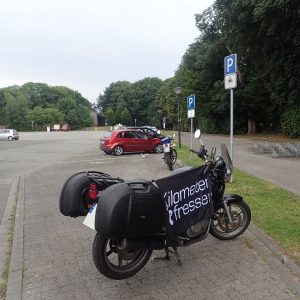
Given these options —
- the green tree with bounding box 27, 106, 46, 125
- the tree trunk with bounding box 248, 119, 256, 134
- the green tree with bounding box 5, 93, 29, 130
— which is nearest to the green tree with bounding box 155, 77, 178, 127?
the tree trunk with bounding box 248, 119, 256, 134

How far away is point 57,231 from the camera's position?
20.4 feet

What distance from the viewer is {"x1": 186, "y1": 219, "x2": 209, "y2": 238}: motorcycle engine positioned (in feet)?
15.0

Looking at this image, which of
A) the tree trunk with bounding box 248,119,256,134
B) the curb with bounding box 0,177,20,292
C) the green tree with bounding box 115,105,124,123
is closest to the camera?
the curb with bounding box 0,177,20,292

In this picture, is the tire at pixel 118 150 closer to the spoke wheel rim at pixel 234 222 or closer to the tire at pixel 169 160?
the tire at pixel 169 160

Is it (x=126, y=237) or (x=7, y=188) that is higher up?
(x=126, y=237)

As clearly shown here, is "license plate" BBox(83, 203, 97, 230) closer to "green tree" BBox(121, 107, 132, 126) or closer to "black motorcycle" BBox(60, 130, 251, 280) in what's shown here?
"black motorcycle" BBox(60, 130, 251, 280)

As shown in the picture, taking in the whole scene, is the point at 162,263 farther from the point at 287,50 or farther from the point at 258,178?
the point at 287,50

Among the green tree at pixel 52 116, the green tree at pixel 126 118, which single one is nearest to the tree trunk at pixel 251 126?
the green tree at pixel 126 118

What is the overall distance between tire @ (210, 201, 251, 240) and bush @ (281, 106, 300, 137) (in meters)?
26.3

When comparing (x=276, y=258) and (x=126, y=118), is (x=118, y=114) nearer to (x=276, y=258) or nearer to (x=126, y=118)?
(x=126, y=118)

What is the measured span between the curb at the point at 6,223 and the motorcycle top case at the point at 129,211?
6.11 feet

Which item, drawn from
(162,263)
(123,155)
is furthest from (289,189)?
(123,155)

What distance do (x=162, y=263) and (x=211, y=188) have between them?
1.10 meters

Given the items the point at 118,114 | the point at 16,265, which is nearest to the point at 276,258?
the point at 16,265
